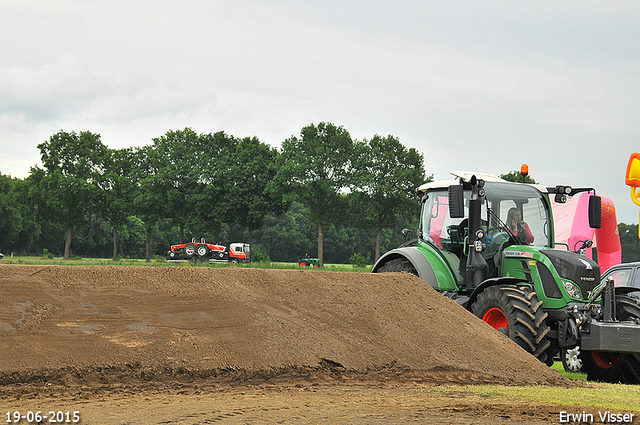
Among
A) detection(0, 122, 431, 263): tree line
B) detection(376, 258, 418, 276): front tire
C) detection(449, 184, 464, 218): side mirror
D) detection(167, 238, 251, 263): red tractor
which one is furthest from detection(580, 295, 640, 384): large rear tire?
detection(0, 122, 431, 263): tree line

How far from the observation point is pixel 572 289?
31.0ft

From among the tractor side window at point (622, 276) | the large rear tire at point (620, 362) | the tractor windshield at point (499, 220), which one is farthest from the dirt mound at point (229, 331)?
the tractor side window at point (622, 276)

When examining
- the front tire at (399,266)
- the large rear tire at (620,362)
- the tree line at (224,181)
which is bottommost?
the large rear tire at (620,362)

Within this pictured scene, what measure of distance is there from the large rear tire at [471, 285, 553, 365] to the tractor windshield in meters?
1.36

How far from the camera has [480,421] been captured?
19.0 ft

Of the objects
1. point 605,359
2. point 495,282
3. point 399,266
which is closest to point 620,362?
point 605,359

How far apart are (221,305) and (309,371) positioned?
5.57ft

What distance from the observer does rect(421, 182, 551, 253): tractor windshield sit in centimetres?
1069

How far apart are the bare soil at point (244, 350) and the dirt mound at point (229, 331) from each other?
0.07 ft

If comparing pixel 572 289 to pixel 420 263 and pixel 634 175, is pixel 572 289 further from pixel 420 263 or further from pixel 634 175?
pixel 634 175

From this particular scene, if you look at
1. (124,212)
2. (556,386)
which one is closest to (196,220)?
(124,212)

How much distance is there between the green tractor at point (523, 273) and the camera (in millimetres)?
9031

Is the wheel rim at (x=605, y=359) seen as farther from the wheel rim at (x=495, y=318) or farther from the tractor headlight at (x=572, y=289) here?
the wheel rim at (x=495, y=318)

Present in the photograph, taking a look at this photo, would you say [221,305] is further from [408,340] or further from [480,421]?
[480,421]
